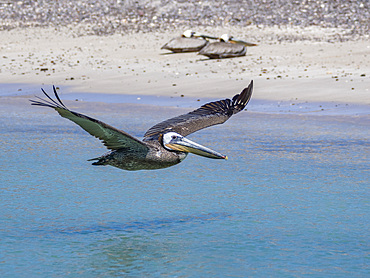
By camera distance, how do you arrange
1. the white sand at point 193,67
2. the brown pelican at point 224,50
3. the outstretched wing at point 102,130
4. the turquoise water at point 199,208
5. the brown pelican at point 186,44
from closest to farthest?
the outstretched wing at point 102,130 → the turquoise water at point 199,208 → the white sand at point 193,67 → the brown pelican at point 224,50 → the brown pelican at point 186,44

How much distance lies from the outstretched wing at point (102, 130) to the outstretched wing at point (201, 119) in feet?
2.07

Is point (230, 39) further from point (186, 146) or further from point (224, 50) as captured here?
point (186, 146)

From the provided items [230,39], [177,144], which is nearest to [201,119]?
[177,144]

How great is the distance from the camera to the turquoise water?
738cm

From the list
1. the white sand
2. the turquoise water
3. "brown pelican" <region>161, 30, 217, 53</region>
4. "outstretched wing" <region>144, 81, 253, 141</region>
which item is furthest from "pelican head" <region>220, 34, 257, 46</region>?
"outstretched wing" <region>144, 81, 253, 141</region>

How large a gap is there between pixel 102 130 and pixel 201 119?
75.3 inches

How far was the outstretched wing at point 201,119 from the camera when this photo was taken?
852 cm

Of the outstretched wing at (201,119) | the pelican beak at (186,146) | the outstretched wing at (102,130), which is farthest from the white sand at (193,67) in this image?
the outstretched wing at (102,130)

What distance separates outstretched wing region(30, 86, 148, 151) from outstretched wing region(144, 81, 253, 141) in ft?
2.07

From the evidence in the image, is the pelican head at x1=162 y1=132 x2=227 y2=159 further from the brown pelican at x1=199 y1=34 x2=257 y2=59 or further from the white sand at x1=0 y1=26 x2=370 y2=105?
the brown pelican at x1=199 y1=34 x2=257 y2=59

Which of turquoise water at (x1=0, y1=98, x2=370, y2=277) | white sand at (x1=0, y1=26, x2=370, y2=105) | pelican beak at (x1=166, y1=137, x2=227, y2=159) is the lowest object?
turquoise water at (x1=0, y1=98, x2=370, y2=277)

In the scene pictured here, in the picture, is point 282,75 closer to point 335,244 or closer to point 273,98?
point 273,98

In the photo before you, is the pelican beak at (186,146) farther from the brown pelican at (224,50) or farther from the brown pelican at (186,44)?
the brown pelican at (186,44)

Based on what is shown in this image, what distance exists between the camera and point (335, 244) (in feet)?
25.6
